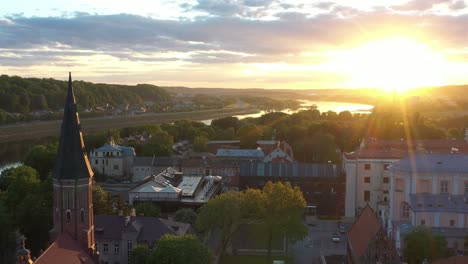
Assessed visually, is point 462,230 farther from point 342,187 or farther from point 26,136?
point 26,136

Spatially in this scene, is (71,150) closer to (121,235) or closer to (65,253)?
(65,253)

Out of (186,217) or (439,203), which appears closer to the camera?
(439,203)

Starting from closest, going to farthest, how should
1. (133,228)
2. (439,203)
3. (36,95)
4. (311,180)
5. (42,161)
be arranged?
(133,228) < (439,203) < (311,180) < (42,161) < (36,95)

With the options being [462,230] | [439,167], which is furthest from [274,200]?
[439,167]

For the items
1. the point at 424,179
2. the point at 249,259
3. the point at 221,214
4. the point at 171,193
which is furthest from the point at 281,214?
the point at 424,179

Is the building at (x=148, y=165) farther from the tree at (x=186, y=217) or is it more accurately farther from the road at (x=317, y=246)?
the road at (x=317, y=246)

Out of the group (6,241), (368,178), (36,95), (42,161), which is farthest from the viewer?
(36,95)

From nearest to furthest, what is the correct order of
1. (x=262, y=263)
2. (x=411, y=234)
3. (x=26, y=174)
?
(x=411, y=234) < (x=262, y=263) < (x=26, y=174)
